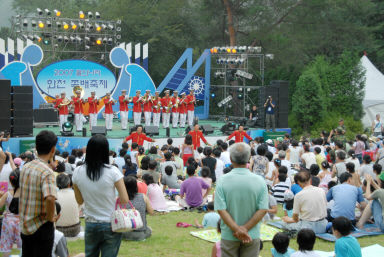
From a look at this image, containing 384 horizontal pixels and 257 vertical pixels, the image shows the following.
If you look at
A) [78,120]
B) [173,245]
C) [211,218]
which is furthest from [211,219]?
[78,120]

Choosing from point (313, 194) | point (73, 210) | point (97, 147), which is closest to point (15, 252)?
point (73, 210)

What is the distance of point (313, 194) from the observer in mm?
6781

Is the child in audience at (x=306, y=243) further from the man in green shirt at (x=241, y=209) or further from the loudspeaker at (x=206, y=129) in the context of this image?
the loudspeaker at (x=206, y=129)

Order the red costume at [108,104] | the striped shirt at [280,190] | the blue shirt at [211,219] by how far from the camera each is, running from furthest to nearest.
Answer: the red costume at [108,104]
the striped shirt at [280,190]
the blue shirt at [211,219]

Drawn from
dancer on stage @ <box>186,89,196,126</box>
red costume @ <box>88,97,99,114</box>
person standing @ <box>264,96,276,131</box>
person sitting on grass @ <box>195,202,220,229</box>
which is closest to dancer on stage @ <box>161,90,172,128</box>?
dancer on stage @ <box>186,89,196,126</box>

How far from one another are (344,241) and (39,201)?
9.52 ft

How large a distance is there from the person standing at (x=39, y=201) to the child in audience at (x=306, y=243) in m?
2.41

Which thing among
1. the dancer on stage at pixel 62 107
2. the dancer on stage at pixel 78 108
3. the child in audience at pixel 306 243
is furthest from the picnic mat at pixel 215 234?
the dancer on stage at pixel 62 107

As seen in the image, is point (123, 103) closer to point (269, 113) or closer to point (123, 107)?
point (123, 107)

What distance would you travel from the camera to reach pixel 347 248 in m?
5.15

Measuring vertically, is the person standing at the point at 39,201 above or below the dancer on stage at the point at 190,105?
below

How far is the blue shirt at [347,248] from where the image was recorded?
5.14 m

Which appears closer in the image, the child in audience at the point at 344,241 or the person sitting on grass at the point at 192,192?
the child in audience at the point at 344,241

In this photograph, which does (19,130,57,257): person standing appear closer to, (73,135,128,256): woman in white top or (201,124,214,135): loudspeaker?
(73,135,128,256): woman in white top
